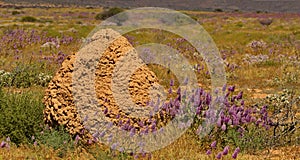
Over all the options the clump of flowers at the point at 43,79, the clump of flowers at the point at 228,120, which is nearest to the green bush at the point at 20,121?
the clump of flowers at the point at 228,120

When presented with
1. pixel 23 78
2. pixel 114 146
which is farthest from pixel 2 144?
pixel 23 78

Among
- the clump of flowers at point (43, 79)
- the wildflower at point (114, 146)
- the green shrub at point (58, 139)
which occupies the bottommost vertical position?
the clump of flowers at point (43, 79)

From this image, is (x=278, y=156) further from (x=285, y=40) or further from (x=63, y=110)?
(x=285, y=40)

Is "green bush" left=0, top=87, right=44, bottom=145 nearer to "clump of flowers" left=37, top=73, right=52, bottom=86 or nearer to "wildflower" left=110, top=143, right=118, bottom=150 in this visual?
"wildflower" left=110, top=143, right=118, bottom=150

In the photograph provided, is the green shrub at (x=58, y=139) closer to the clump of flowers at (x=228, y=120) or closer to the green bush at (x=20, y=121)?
the green bush at (x=20, y=121)

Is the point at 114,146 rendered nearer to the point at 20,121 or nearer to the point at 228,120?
the point at 228,120

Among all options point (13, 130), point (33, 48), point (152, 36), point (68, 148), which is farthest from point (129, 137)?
point (152, 36)

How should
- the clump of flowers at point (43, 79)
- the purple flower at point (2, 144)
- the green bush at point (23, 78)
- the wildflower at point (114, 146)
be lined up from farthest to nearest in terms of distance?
the clump of flowers at point (43, 79) < the green bush at point (23, 78) < the purple flower at point (2, 144) < the wildflower at point (114, 146)

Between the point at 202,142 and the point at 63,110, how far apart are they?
210 centimetres

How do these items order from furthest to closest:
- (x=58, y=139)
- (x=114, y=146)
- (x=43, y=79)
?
(x=43, y=79) → (x=58, y=139) → (x=114, y=146)

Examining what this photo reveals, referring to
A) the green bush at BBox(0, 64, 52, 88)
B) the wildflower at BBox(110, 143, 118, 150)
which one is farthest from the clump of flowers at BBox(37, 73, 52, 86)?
the wildflower at BBox(110, 143, 118, 150)

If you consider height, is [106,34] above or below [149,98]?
above

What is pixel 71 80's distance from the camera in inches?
271

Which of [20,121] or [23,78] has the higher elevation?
[20,121]
